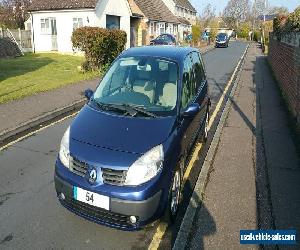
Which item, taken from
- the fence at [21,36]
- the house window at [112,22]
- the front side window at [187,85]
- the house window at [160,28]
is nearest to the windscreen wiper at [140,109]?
the front side window at [187,85]

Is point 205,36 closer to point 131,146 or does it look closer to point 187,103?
point 187,103

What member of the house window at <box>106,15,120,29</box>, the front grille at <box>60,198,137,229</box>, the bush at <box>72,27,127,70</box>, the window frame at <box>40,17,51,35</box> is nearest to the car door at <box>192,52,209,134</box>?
the front grille at <box>60,198,137,229</box>

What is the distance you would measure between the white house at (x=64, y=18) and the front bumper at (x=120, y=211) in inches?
939

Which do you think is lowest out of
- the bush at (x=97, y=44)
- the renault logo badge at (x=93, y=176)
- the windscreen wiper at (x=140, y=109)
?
the renault logo badge at (x=93, y=176)

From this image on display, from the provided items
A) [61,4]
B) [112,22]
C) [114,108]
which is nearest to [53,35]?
[61,4]

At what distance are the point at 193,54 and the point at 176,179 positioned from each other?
9.91 feet

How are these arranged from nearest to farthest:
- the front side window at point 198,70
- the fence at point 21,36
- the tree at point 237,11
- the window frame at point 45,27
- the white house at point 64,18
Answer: the front side window at point 198,70, the fence at point 21,36, the white house at point 64,18, the window frame at point 45,27, the tree at point 237,11

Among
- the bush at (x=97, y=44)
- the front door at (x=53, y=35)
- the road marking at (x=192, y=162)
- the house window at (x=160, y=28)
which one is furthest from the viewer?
the house window at (x=160, y=28)

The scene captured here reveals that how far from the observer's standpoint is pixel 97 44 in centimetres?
1584

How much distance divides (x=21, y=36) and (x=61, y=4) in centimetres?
431

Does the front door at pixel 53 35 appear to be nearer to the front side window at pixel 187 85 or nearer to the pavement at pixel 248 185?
the pavement at pixel 248 185

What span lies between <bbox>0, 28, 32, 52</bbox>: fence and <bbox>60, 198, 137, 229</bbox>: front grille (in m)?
24.6

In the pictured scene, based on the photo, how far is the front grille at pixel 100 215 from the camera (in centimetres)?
376

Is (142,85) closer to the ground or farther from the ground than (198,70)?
closer to the ground
